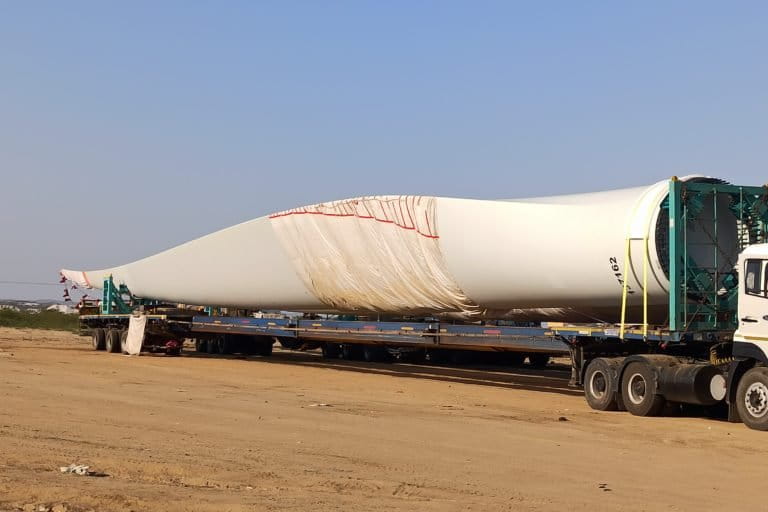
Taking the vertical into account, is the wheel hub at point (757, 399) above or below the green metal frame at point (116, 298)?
below

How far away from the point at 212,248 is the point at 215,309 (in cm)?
459

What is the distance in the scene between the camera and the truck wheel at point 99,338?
122 ft

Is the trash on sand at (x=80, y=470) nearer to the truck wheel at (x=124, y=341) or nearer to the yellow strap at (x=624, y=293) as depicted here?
the yellow strap at (x=624, y=293)

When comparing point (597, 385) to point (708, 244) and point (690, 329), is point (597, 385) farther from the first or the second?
point (708, 244)

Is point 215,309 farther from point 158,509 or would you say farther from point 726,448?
point 158,509

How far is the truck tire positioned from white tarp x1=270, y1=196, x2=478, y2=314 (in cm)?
1101

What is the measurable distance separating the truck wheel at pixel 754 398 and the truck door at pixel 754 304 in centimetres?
40

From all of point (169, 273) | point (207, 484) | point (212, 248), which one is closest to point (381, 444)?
point (207, 484)

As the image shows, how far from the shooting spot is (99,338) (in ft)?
123

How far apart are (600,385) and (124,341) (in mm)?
21205

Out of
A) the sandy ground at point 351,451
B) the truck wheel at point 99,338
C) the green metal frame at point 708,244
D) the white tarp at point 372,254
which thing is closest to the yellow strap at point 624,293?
the green metal frame at point 708,244

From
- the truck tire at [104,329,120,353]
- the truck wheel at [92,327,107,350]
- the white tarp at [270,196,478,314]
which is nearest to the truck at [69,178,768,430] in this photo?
the white tarp at [270,196,478,314]

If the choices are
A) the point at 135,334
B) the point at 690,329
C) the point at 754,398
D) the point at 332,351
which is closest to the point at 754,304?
the point at 754,398

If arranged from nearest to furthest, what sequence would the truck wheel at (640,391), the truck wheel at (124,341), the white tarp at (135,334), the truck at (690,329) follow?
the truck at (690,329) < the truck wheel at (640,391) < the white tarp at (135,334) < the truck wheel at (124,341)
